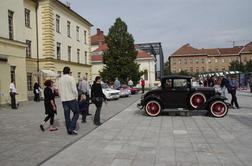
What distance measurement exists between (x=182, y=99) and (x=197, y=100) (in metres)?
0.60

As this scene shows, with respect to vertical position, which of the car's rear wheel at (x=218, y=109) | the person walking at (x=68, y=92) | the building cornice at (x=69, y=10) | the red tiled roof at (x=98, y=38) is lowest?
the car's rear wheel at (x=218, y=109)

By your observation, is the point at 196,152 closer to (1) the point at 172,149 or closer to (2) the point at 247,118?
(1) the point at 172,149

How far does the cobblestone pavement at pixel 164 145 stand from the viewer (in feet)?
21.9

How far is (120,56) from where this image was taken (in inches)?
1630

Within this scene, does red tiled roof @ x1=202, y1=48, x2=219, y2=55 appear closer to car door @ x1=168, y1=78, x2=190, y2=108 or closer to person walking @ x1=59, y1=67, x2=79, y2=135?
car door @ x1=168, y1=78, x2=190, y2=108

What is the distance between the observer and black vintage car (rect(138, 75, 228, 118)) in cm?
1362

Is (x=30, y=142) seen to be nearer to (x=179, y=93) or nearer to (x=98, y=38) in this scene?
(x=179, y=93)

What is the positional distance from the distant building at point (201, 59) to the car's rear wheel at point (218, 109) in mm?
121140

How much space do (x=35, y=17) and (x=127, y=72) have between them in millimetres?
12233

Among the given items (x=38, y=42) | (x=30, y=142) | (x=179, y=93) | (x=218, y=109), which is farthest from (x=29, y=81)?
(x=30, y=142)

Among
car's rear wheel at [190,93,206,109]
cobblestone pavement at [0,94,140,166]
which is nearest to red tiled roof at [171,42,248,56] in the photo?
car's rear wheel at [190,93,206,109]

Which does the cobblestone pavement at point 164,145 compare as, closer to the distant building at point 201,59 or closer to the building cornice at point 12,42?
the building cornice at point 12,42

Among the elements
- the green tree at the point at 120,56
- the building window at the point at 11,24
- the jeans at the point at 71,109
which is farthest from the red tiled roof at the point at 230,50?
the jeans at the point at 71,109

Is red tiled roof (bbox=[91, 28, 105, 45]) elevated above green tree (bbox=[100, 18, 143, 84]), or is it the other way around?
red tiled roof (bbox=[91, 28, 105, 45])
